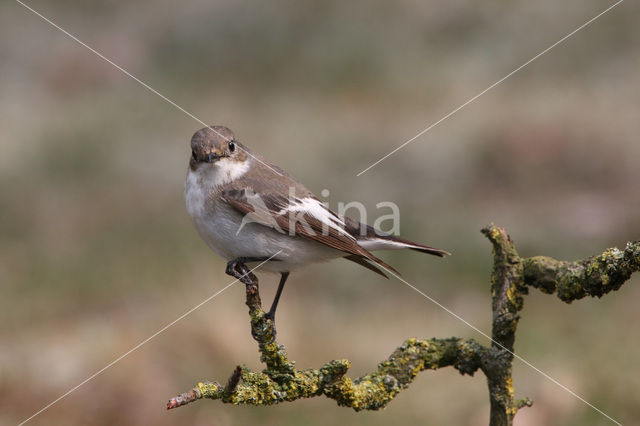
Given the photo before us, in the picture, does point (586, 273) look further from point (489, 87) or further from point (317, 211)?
point (489, 87)

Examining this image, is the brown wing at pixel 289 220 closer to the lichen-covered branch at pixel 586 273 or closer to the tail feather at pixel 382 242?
the tail feather at pixel 382 242

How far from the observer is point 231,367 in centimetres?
613

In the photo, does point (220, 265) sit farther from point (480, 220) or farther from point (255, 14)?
point (255, 14)

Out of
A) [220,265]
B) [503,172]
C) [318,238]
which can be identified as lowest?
[318,238]

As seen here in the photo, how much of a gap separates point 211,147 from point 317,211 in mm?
769

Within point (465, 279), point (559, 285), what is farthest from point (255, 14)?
point (559, 285)

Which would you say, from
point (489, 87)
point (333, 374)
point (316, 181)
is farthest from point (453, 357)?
point (489, 87)

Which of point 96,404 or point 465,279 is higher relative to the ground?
point 465,279

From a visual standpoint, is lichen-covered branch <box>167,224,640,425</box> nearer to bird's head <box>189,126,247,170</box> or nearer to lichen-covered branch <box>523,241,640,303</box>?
lichen-covered branch <box>523,241,640,303</box>

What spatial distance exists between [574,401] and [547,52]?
23.5ft

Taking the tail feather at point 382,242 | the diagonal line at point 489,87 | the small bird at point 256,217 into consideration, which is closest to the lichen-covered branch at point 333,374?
the small bird at point 256,217

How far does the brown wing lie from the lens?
4398 mm

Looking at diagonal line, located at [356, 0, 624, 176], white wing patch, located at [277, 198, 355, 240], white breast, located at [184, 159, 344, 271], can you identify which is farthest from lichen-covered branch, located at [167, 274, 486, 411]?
diagonal line, located at [356, 0, 624, 176]

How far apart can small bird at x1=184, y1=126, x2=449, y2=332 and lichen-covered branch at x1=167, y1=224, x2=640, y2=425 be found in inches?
34.6
